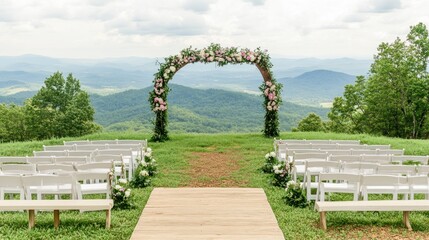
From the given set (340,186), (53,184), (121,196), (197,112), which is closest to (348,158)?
(340,186)

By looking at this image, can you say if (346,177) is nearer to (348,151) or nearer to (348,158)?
(348,158)

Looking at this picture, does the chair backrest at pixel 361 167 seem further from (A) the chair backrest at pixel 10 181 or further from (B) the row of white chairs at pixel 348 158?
(A) the chair backrest at pixel 10 181

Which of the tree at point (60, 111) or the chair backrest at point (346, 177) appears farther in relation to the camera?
the tree at point (60, 111)

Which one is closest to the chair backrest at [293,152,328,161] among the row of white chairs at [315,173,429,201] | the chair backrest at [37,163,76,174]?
the row of white chairs at [315,173,429,201]

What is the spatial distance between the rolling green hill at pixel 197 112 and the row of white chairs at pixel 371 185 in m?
75.9

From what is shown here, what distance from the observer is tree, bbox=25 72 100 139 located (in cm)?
4375

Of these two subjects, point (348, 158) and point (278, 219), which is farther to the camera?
point (348, 158)

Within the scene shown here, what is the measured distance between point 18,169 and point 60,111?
131ft

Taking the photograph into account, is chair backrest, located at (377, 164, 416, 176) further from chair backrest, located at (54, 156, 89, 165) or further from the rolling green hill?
the rolling green hill

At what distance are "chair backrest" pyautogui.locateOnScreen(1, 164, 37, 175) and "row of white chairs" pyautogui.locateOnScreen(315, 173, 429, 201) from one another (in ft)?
19.4

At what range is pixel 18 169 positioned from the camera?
1016 centimetres

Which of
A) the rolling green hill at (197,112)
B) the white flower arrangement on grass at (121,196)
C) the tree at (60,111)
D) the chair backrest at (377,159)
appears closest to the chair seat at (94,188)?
the white flower arrangement on grass at (121,196)

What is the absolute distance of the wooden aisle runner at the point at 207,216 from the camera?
7.61m

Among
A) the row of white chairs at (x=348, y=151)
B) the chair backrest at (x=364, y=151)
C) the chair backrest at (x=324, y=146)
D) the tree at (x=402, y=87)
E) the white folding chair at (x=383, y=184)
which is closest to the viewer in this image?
the white folding chair at (x=383, y=184)
